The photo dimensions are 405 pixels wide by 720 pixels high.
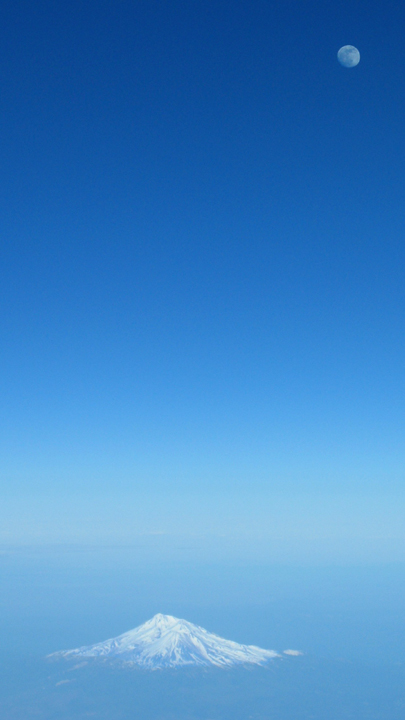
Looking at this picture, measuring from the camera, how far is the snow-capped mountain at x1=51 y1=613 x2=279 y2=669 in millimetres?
106562

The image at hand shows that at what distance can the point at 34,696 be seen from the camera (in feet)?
283

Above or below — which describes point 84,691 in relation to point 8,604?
above

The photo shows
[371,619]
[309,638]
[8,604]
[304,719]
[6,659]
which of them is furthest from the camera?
[8,604]

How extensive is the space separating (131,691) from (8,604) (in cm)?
12107

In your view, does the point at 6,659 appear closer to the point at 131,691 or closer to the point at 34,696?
the point at 34,696

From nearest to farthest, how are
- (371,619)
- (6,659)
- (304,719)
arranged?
(304,719) → (6,659) → (371,619)

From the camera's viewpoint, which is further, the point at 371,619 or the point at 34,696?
the point at 371,619

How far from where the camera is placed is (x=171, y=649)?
109750mm

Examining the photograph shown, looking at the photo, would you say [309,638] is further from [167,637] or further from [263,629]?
[167,637]

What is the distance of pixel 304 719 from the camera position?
7744 cm

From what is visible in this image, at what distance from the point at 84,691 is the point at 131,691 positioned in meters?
10.2

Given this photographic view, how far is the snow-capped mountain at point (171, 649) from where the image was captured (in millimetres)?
106562

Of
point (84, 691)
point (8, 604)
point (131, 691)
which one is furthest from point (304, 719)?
point (8, 604)

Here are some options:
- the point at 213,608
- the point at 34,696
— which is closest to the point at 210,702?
the point at 34,696
